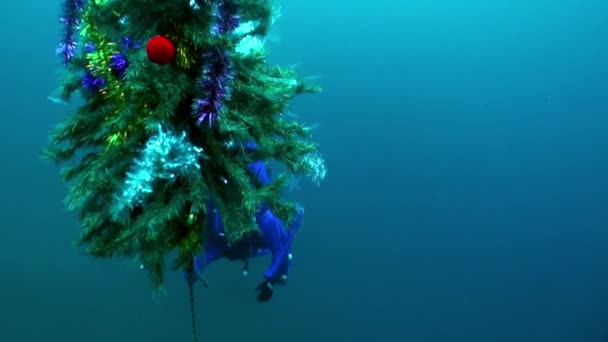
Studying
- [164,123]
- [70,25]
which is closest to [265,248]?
[164,123]

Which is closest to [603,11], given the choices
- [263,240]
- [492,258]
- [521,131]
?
[521,131]

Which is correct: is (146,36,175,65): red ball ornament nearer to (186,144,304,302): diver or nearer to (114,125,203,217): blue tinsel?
(114,125,203,217): blue tinsel

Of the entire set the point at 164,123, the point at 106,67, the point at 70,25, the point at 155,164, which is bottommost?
the point at 155,164

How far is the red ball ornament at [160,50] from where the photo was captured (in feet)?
3.67

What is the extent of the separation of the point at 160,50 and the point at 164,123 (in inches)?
7.4

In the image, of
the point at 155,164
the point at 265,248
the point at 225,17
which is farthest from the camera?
the point at 265,248

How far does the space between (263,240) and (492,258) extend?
515cm

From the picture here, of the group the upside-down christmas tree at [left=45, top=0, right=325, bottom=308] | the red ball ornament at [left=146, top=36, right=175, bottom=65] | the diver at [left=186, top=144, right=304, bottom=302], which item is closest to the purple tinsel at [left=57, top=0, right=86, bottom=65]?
the upside-down christmas tree at [left=45, top=0, right=325, bottom=308]

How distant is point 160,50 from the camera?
3.69ft

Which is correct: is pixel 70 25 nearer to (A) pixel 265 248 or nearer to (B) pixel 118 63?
(B) pixel 118 63

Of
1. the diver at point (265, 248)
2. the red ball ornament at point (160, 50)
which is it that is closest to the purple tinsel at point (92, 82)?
the red ball ornament at point (160, 50)

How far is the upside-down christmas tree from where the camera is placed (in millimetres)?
1188

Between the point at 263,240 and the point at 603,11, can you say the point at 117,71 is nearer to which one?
the point at 263,240

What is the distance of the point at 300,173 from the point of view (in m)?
1.51
